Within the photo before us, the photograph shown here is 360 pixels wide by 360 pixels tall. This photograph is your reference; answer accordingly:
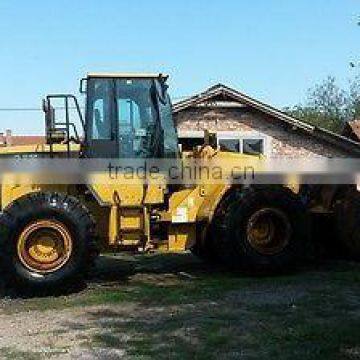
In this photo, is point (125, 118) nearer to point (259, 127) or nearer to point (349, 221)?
point (349, 221)

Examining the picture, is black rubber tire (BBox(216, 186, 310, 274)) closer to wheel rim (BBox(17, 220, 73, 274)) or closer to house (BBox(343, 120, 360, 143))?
wheel rim (BBox(17, 220, 73, 274))

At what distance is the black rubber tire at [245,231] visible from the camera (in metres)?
10.2

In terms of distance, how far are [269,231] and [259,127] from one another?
12.2 m

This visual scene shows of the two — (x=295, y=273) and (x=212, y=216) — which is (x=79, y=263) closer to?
(x=212, y=216)

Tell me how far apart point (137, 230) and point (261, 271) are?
5.99ft

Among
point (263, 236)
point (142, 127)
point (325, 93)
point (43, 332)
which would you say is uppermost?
point (325, 93)

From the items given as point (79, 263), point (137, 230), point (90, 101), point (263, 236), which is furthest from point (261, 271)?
point (90, 101)

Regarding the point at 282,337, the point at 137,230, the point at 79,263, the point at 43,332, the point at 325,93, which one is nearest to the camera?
the point at 282,337

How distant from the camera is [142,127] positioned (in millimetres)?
10320

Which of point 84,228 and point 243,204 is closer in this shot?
point 84,228

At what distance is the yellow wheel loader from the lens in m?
10.1

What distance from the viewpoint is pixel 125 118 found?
33.7 ft

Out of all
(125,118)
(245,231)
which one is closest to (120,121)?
(125,118)

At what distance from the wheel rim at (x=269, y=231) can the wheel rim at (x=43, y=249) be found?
8.42 ft
